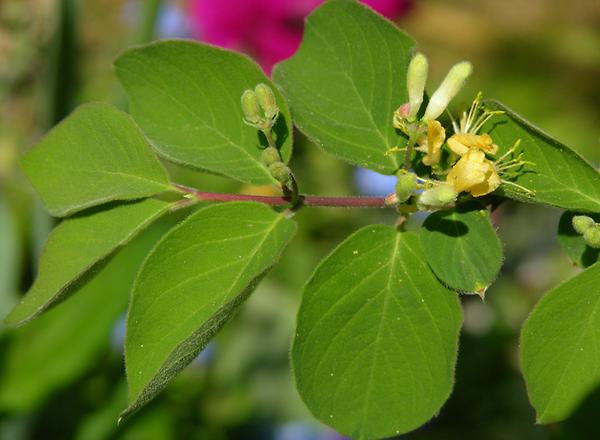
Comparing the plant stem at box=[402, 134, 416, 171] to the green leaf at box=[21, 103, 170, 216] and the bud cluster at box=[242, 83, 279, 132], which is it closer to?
the bud cluster at box=[242, 83, 279, 132]

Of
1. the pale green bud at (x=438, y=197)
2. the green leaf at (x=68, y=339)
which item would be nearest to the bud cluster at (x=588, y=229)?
the pale green bud at (x=438, y=197)

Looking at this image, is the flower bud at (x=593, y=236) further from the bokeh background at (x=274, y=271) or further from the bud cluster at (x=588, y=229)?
the bokeh background at (x=274, y=271)

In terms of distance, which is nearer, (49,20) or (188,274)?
(188,274)

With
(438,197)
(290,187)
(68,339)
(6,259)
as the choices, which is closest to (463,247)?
(438,197)

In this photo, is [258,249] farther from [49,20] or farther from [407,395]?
[49,20]

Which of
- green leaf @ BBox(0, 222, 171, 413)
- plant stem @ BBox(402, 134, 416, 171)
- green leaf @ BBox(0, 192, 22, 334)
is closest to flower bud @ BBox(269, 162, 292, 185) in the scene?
plant stem @ BBox(402, 134, 416, 171)

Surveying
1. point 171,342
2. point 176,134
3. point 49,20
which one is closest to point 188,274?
point 171,342
